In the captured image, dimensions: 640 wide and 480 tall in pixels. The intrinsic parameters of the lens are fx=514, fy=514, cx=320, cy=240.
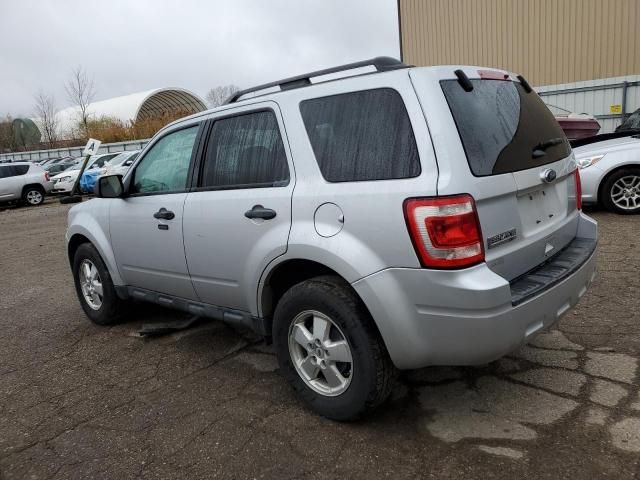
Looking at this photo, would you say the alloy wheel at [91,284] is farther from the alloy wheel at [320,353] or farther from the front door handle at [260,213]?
the alloy wheel at [320,353]

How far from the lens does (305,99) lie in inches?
112

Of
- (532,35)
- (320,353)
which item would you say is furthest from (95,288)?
(532,35)

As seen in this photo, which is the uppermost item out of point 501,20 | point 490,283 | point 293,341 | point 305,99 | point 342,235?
point 501,20

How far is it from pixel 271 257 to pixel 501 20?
1884 cm

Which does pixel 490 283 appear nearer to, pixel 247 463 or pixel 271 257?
pixel 271 257

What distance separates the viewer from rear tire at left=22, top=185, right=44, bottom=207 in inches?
717

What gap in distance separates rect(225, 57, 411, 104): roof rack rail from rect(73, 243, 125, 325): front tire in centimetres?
198

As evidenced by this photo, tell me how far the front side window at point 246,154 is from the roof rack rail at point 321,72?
0.70 ft

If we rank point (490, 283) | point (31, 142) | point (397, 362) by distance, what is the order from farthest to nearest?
Answer: point (31, 142) → point (397, 362) → point (490, 283)

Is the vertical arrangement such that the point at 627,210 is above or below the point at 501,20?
below

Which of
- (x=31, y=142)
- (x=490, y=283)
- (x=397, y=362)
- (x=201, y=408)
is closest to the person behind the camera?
(x=490, y=283)

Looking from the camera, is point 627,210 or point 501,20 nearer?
point 627,210

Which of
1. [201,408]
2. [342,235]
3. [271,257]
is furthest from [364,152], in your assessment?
[201,408]

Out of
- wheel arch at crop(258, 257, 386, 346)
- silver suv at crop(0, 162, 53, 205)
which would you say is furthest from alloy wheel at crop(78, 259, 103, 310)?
silver suv at crop(0, 162, 53, 205)
